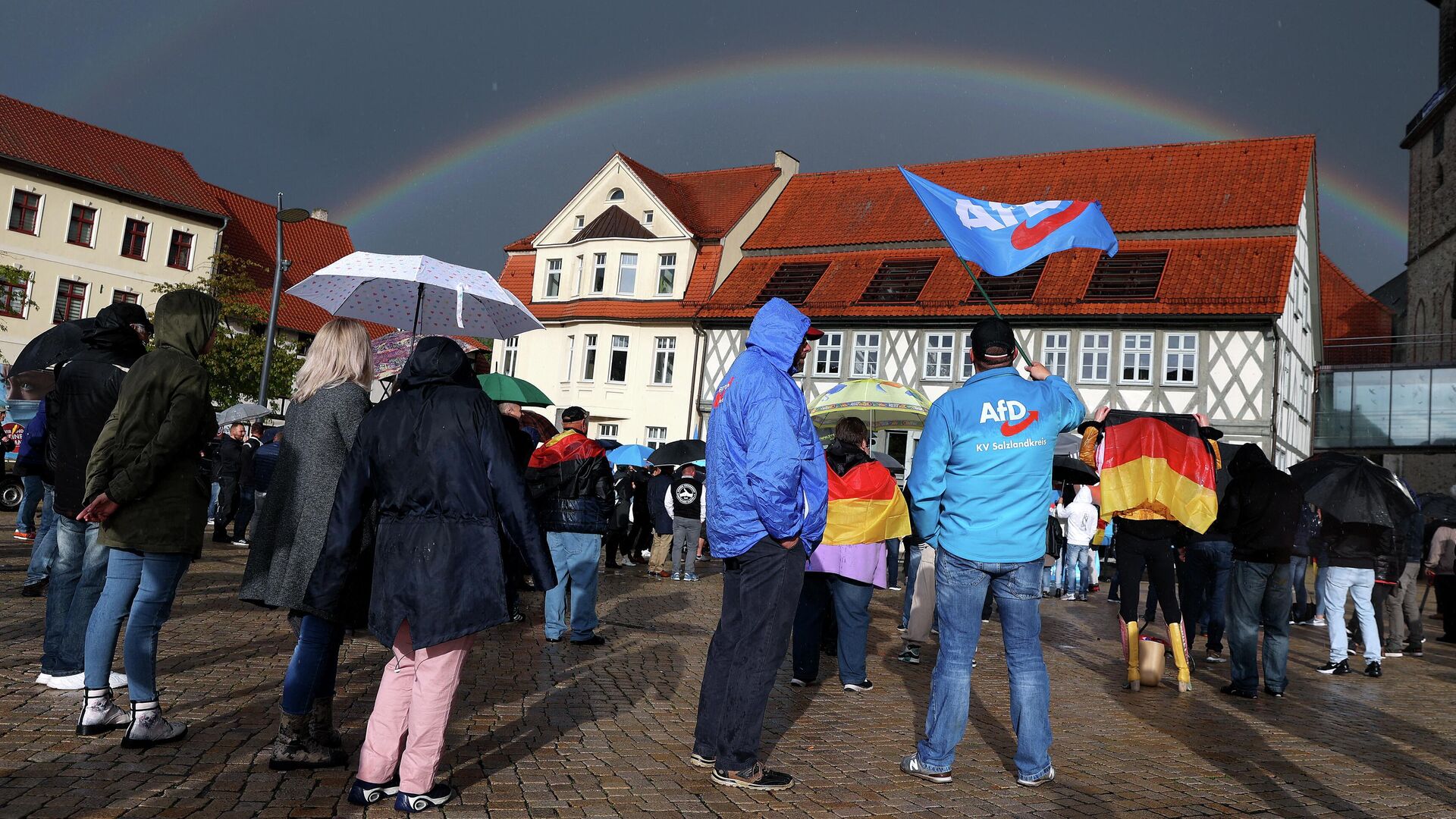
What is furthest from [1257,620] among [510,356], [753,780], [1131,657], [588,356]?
[510,356]

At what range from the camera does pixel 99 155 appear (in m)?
43.5

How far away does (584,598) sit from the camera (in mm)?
8844

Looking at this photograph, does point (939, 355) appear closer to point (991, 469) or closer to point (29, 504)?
point (29, 504)

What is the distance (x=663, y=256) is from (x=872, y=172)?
8294 mm

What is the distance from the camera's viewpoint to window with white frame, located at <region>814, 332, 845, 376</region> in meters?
34.1

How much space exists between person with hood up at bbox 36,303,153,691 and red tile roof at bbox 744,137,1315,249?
30219 millimetres

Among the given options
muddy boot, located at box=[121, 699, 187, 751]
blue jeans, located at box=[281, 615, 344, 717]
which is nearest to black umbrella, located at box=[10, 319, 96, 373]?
muddy boot, located at box=[121, 699, 187, 751]

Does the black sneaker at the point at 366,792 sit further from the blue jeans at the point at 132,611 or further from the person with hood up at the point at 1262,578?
the person with hood up at the point at 1262,578

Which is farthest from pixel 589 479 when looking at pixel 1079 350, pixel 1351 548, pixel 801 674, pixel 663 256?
pixel 663 256

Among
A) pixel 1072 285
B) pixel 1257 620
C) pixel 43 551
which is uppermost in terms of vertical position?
pixel 1072 285

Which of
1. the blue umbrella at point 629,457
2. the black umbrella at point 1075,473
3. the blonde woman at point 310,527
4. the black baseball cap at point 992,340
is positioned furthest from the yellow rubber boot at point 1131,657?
the blue umbrella at point 629,457

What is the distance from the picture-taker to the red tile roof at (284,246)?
167ft

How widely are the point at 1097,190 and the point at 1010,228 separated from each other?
89.2 feet

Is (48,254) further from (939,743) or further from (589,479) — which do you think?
(939,743)
